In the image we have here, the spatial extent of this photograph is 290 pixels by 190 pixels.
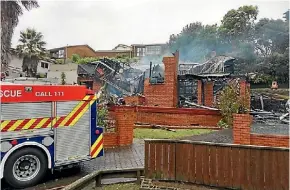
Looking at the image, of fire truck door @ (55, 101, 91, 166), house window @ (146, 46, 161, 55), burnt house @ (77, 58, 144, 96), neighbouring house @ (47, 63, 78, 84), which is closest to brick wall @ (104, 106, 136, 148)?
fire truck door @ (55, 101, 91, 166)

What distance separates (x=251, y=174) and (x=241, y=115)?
386cm

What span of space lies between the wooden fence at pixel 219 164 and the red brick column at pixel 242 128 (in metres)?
3.72

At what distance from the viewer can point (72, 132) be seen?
296 inches

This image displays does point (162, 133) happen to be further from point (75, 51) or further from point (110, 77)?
point (75, 51)

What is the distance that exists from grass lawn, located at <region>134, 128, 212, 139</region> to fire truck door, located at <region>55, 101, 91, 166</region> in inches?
199

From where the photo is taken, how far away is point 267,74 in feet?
97.9

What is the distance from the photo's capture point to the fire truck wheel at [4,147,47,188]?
6559 millimetres

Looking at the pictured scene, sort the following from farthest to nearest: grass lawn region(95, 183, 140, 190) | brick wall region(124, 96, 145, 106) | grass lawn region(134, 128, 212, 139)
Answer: brick wall region(124, 96, 145, 106)
grass lawn region(134, 128, 212, 139)
grass lawn region(95, 183, 140, 190)

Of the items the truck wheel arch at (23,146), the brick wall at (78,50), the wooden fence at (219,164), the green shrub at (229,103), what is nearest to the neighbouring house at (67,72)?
the green shrub at (229,103)

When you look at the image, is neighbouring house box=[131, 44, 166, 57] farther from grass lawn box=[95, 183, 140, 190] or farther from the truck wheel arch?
grass lawn box=[95, 183, 140, 190]

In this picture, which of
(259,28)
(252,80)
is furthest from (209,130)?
(259,28)

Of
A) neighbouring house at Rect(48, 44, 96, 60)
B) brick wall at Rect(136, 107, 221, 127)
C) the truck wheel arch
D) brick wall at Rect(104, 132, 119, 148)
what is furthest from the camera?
neighbouring house at Rect(48, 44, 96, 60)

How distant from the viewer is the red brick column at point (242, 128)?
945 centimetres

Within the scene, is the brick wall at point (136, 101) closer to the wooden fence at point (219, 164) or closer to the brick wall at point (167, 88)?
the brick wall at point (167, 88)
